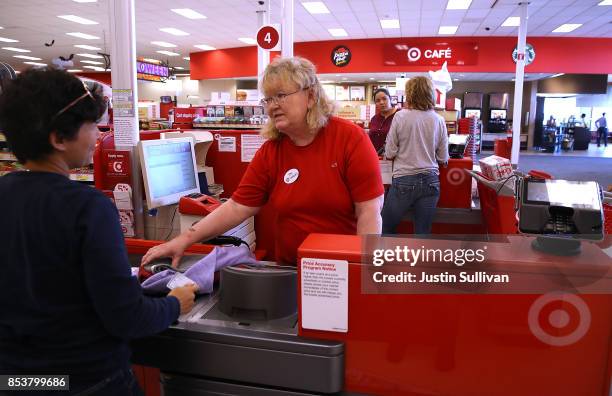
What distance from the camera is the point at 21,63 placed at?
2111 centimetres

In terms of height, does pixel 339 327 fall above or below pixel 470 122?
below

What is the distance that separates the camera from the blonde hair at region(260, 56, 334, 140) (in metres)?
1.77

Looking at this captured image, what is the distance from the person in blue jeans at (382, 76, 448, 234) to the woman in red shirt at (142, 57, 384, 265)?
201 centimetres

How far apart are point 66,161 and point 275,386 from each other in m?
0.74

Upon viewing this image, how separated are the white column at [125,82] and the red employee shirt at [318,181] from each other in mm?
1204

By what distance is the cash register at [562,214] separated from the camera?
3.52 ft

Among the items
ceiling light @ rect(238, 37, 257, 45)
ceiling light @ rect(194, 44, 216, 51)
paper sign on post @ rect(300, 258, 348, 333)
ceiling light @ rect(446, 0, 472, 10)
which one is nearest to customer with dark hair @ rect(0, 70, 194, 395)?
paper sign on post @ rect(300, 258, 348, 333)

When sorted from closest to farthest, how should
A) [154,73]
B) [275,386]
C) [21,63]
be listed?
1. [275,386]
2. [154,73]
3. [21,63]

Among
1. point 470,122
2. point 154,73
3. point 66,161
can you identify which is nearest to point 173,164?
point 66,161

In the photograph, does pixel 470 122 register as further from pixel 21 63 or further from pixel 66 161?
pixel 21 63

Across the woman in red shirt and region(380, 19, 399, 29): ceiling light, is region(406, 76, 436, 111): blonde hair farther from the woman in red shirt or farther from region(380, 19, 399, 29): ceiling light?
region(380, 19, 399, 29): ceiling light

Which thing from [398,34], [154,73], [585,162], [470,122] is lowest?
[585,162]

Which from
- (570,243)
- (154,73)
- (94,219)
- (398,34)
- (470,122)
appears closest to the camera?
(94,219)

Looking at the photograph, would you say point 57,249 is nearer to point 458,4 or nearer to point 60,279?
point 60,279
